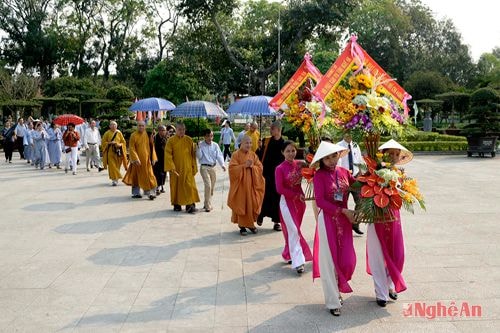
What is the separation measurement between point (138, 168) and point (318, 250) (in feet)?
22.3

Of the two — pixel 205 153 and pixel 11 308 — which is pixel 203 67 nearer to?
pixel 205 153

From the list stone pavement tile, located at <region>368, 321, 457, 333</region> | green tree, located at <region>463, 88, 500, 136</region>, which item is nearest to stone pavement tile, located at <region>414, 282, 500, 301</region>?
stone pavement tile, located at <region>368, 321, 457, 333</region>

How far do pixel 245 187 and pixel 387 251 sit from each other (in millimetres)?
3275

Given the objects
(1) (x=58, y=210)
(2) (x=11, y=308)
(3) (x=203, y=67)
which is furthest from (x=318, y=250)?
(3) (x=203, y=67)

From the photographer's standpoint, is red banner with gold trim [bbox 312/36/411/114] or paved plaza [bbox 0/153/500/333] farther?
red banner with gold trim [bbox 312/36/411/114]

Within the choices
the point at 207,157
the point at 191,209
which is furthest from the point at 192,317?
the point at 207,157

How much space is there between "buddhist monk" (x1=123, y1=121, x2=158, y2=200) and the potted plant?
1458cm

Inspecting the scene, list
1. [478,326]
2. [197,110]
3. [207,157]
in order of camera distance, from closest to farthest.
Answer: [478,326] → [207,157] → [197,110]

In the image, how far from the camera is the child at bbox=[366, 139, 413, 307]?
4840 mm

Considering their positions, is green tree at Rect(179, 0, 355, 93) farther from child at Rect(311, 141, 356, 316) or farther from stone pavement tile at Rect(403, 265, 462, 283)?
child at Rect(311, 141, 356, 316)

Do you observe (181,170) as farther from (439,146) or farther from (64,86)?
(64,86)

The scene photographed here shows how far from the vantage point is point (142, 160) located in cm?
1104

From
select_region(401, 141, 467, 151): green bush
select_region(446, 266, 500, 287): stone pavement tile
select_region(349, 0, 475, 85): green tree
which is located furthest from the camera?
select_region(349, 0, 475, 85): green tree

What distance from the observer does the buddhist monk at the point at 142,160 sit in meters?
11.0
